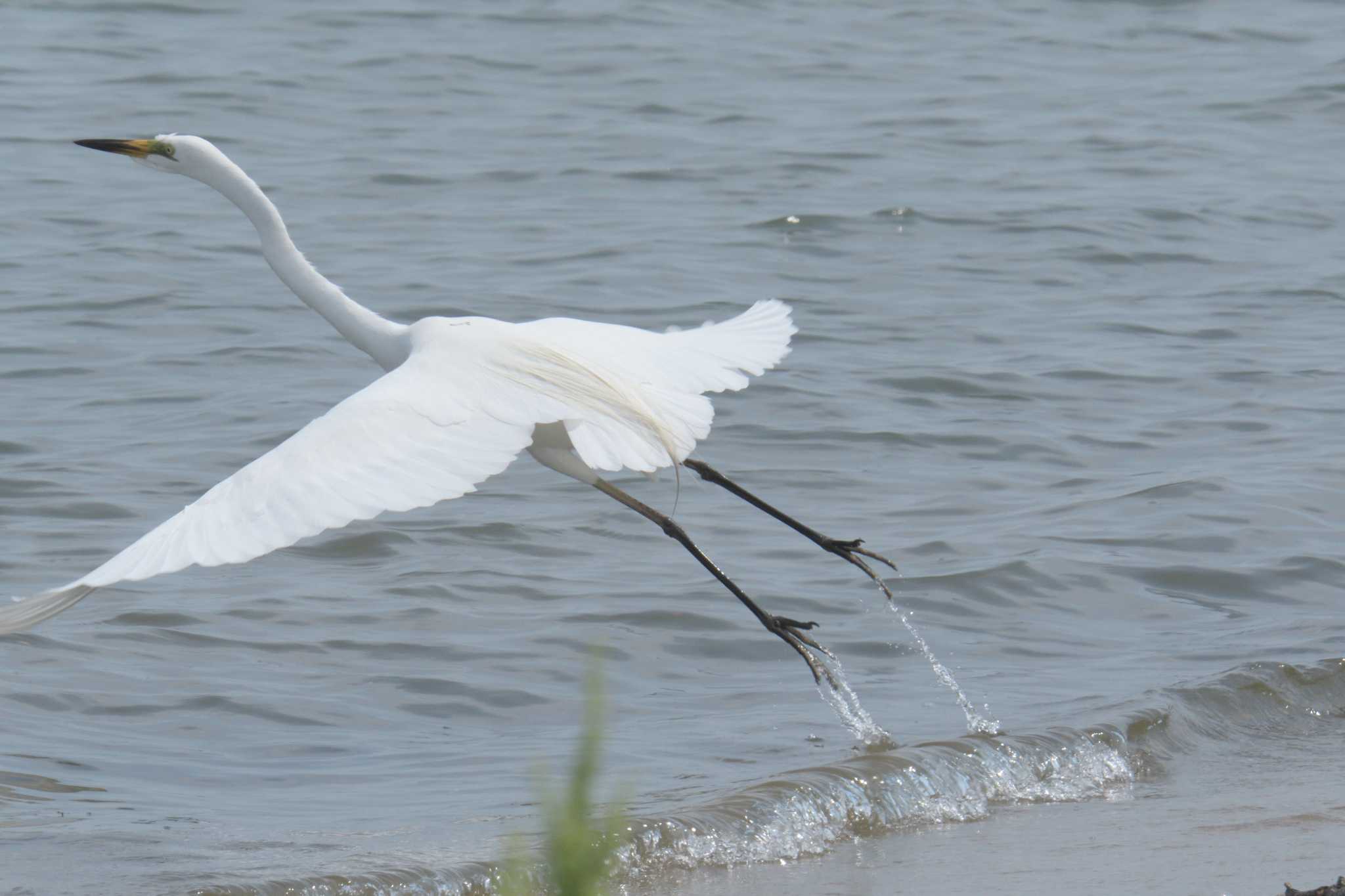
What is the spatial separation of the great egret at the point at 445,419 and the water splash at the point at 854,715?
0.11 meters

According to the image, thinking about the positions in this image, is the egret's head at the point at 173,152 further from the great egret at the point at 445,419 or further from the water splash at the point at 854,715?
the water splash at the point at 854,715

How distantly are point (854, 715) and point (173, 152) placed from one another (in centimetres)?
233

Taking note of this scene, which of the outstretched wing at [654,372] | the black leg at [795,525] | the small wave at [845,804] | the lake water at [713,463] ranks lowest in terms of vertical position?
the lake water at [713,463]

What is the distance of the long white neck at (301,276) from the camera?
5012mm

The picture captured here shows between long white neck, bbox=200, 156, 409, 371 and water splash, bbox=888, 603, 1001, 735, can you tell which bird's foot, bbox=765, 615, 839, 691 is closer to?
water splash, bbox=888, 603, 1001, 735

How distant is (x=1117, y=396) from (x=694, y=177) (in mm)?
4248

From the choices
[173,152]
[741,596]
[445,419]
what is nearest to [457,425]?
[445,419]

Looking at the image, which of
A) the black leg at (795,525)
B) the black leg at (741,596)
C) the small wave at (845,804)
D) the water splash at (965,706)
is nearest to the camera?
the small wave at (845,804)

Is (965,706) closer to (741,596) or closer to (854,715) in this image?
(854,715)

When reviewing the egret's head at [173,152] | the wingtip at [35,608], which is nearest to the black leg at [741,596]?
the egret's head at [173,152]

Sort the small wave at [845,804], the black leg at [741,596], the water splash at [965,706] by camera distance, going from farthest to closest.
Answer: the water splash at [965,706], the black leg at [741,596], the small wave at [845,804]

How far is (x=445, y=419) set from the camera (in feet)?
13.1

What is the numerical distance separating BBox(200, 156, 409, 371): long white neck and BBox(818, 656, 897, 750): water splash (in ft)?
4.69

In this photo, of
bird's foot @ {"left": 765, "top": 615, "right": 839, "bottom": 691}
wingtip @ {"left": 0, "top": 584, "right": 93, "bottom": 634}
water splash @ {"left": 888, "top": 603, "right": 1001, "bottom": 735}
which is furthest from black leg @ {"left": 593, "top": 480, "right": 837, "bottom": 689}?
wingtip @ {"left": 0, "top": 584, "right": 93, "bottom": 634}
